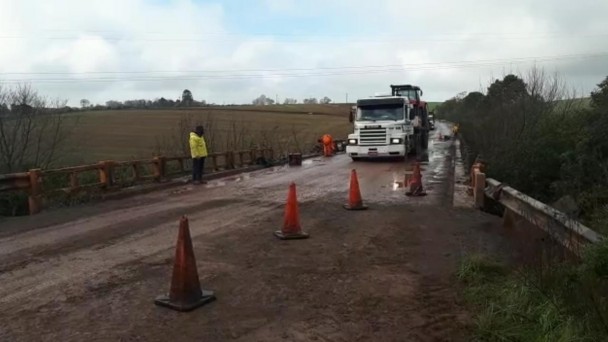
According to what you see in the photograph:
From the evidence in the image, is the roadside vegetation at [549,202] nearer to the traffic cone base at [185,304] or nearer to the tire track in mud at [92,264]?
the traffic cone base at [185,304]

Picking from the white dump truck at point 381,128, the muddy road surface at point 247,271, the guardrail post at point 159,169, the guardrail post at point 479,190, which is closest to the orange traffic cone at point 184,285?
the muddy road surface at point 247,271

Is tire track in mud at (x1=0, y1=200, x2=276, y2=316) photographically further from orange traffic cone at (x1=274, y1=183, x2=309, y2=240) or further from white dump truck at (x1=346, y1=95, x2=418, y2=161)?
white dump truck at (x1=346, y1=95, x2=418, y2=161)

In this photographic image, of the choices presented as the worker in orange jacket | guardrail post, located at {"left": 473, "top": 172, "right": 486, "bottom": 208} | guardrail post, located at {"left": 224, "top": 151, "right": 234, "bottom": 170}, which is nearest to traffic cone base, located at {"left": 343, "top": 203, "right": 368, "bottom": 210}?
guardrail post, located at {"left": 473, "top": 172, "right": 486, "bottom": 208}

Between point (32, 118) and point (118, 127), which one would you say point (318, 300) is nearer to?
point (32, 118)

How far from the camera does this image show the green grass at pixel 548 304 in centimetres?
415

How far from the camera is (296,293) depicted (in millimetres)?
5891

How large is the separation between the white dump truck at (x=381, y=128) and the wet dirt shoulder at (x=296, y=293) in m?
16.1

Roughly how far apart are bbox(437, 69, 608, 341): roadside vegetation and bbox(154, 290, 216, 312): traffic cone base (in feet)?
8.50

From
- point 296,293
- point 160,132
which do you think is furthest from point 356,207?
point 160,132

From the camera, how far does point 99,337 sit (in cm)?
466

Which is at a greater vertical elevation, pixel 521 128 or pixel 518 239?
pixel 521 128

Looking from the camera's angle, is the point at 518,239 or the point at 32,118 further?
the point at 32,118

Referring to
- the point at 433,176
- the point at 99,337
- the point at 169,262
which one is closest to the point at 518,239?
the point at 169,262

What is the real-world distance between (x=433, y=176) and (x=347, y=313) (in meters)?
13.8
